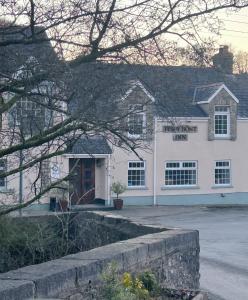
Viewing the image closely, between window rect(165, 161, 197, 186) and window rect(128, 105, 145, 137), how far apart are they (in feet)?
92.9

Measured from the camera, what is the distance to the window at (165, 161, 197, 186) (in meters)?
37.2

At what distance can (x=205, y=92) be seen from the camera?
39062 millimetres

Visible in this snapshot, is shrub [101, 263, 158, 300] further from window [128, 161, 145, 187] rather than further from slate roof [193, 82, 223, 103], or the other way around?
slate roof [193, 82, 223, 103]

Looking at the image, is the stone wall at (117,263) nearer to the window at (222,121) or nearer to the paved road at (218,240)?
the paved road at (218,240)

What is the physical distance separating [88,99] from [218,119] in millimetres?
31773

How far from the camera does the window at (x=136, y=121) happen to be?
8336mm

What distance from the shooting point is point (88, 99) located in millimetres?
7609

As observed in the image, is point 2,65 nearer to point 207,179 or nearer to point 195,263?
point 195,263

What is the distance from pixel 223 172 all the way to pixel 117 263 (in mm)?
31745

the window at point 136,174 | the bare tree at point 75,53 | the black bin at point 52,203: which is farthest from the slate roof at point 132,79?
the window at point 136,174

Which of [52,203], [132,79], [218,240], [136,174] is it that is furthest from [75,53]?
[136,174]

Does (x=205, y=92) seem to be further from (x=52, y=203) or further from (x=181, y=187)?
(x=52, y=203)

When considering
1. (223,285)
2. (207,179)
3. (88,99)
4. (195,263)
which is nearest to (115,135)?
(88,99)

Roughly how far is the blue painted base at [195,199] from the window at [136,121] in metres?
27.2
